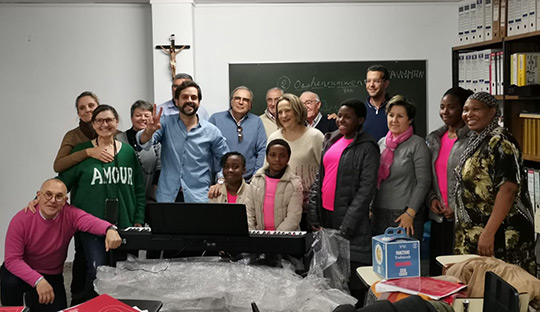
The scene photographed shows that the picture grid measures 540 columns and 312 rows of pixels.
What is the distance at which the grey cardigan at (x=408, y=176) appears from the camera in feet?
12.2

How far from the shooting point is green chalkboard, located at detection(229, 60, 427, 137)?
5695 millimetres

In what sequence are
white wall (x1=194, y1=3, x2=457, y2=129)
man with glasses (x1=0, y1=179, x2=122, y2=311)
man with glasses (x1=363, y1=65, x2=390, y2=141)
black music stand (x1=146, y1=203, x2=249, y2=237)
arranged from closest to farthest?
black music stand (x1=146, y1=203, x2=249, y2=237) < man with glasses (x1=0, y1=179, x2=122, y2=311) < man with glasses (x1=363, y1=65, x2=390, y2=141) < white wall (x1=194, y1=3, x2=457, y2=129)

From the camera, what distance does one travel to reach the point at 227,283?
9.02 feet

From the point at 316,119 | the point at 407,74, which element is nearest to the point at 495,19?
the point at 407,74

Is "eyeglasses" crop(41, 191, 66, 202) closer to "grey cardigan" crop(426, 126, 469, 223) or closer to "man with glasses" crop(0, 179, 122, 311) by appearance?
"man with glasses" crop(0, 179, 122, 311)

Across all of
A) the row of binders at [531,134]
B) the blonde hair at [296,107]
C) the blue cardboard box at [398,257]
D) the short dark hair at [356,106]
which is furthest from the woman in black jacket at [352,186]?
the row of binders at [531,134]

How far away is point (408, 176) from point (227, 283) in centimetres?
153

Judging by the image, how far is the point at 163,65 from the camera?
5453 millimetres

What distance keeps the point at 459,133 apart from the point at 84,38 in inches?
143

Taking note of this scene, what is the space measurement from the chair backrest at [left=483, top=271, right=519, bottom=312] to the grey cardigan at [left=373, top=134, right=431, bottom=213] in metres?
1.65

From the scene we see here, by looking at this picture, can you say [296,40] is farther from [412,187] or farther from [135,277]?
[135,277]

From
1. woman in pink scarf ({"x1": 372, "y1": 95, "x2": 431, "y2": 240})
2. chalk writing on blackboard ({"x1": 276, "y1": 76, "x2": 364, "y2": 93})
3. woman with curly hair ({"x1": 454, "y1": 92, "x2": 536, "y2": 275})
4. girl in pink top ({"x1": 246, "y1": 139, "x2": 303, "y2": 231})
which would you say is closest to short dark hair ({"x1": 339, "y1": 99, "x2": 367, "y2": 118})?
woman in pink scarf ({"x1": 372, "y1": 95, "x2": 431, "y2": 240})

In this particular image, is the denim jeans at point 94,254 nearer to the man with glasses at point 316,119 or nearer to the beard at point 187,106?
the beard at point 187,106

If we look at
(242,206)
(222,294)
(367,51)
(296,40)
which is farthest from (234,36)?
(222,294)
